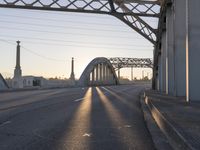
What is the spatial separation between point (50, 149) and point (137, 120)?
6314 mm

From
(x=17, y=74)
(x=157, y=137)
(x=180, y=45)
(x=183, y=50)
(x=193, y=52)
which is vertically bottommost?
(x=157, y=137)

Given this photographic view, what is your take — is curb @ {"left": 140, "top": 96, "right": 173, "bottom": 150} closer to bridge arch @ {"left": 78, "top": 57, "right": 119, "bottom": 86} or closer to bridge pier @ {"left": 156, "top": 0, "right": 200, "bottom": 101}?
bridge pier @ {"left": 156, "top": 0, "right": 200, "bottom": 101}

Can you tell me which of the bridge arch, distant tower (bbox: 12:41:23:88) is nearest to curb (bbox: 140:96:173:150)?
distant tower (bbox: 12:41:23:88)

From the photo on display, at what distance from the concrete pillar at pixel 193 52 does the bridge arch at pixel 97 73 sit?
62.9 meters

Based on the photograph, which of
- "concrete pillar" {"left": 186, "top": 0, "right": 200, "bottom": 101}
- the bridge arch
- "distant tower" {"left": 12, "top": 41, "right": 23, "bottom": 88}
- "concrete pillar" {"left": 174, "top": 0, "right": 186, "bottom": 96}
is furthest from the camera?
the bridge arch

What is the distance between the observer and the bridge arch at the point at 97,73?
283ft

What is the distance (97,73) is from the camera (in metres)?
97.9

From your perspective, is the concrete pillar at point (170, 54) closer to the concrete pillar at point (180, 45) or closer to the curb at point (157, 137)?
the concrete pillar at point (180, 45)

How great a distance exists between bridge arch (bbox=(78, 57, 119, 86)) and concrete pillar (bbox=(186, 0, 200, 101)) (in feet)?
207

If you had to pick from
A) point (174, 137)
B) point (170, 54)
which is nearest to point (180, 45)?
point (170, 54)

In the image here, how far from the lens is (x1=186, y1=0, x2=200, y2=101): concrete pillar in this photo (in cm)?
1933

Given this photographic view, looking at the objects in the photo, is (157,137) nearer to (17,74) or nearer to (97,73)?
(17,74)

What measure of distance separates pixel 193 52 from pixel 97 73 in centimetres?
7856

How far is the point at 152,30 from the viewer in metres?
37.5
